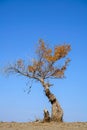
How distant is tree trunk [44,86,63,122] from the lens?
26.1 m

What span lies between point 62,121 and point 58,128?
560 cm

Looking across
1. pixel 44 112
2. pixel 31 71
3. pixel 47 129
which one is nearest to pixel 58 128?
pixel 47 129

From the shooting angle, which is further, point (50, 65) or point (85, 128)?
point (50, 65)

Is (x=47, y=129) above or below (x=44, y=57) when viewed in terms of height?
below

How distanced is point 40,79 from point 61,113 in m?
3.31

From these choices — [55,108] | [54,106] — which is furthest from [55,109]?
[54,106]

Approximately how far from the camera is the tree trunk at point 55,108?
26.1 meters

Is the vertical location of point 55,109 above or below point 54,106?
below

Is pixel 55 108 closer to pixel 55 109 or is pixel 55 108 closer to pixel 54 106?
pixel 55 109

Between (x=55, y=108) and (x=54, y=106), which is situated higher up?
(x=54, y=106)

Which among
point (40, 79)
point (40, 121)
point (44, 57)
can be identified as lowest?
point (40, 121)

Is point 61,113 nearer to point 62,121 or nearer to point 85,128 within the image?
point 62,121

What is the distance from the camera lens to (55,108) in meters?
26.2

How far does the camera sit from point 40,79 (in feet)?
86.9
